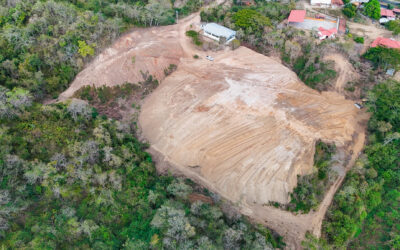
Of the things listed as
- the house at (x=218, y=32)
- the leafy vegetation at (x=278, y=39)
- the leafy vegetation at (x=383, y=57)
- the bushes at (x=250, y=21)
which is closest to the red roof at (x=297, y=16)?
the leafy vegetation at (x=278, y=39)

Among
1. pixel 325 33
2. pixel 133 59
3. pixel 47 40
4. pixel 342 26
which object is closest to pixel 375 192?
pixel 325 33

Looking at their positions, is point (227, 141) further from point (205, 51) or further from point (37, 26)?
point (37, 26)

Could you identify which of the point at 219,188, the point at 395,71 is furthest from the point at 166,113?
the point at 395,71

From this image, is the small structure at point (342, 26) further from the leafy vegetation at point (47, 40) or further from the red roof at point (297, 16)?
the leafy vegetation at point (47, 40)

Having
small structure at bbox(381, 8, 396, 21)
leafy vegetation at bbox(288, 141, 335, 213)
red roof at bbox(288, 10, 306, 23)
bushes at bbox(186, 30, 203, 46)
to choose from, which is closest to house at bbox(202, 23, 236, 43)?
bushes at bbox(186, 30, 203, 46)

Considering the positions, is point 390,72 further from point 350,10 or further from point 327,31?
point 350,10

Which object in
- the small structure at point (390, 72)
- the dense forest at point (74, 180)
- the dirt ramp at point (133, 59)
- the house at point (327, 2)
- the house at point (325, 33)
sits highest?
the house at point (327, 2)
